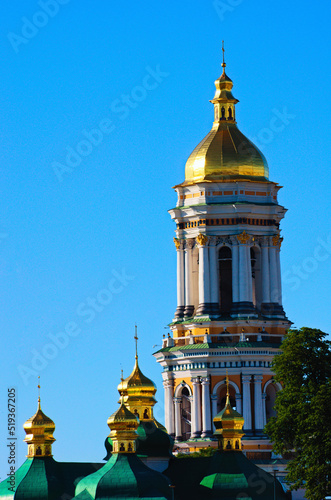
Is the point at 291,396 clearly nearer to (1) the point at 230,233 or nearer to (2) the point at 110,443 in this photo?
(2) the point at 110,443

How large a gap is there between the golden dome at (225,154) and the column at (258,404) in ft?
29.4

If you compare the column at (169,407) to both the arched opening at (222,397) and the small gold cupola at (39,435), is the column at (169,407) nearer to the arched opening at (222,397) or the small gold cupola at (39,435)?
the arched opening at (222,397)

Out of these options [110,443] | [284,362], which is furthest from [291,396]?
[110,443]

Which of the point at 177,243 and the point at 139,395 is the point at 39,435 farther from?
the point at 177,243

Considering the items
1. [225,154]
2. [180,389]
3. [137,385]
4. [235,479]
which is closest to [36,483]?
[137,385]

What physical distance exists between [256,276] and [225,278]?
4.34 feet

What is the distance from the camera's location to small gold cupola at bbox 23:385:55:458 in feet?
273

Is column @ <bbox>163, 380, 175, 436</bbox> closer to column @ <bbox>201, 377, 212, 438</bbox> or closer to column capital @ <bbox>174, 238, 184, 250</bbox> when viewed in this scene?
column @ <bbox>201, 377, 212, 438</bbox>

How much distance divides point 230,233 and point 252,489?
52.0 feet

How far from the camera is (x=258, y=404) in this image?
295 ft

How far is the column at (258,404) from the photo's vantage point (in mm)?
89812

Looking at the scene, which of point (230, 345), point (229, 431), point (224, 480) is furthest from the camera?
Result: point (230, 345)

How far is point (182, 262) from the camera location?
93188 mm

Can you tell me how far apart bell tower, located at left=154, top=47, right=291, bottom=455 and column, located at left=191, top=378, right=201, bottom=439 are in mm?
41
